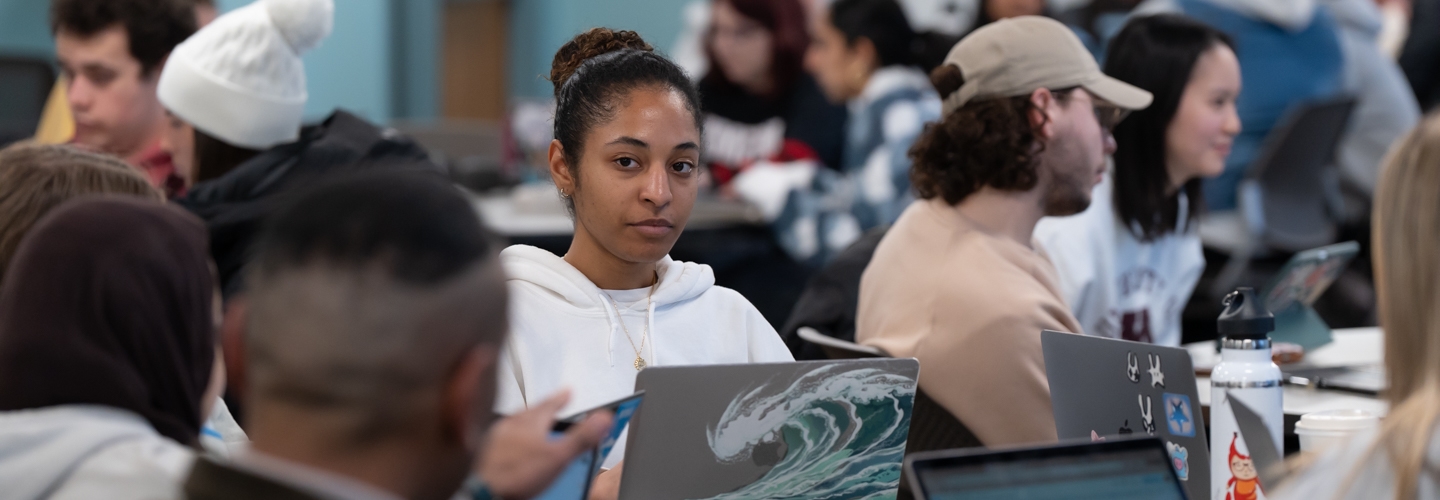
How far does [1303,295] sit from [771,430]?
4.48 ft

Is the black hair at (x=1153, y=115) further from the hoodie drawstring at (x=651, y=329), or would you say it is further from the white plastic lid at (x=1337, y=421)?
the hoodie drawstring at (x=651, y=329)

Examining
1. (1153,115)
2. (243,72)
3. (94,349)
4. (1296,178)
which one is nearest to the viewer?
(94,349)

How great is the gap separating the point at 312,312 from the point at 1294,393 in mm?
1675

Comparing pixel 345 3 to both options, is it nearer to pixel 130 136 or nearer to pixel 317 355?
pixel 130 136

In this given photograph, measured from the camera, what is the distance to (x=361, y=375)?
85 centimetres

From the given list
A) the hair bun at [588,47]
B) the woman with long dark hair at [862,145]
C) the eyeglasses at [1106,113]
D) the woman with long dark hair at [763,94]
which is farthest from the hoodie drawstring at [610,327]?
the woman with long dark hair at [763,94]

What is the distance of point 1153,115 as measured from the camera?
8.43ft

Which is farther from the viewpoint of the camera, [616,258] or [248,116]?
[248,116]

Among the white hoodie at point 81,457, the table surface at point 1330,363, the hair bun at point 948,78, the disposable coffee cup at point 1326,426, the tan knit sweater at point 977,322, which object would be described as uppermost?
the hair bun at point 948,78

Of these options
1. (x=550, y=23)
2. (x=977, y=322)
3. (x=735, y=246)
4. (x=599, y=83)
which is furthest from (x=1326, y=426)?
(x=550, y=23)

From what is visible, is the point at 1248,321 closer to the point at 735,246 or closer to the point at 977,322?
the point at 977,322

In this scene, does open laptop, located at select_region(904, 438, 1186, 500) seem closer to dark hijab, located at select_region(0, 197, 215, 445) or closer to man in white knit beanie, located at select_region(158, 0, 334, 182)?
dark hijab, located at select_region(0, 197, 215, 445)

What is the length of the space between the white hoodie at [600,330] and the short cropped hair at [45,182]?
47cm

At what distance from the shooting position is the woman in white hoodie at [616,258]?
64.2 inches
